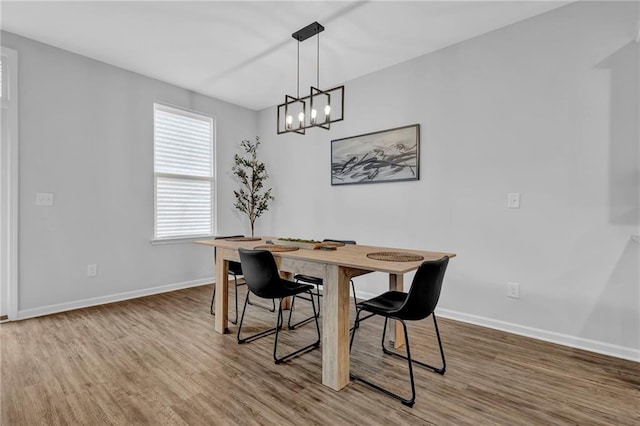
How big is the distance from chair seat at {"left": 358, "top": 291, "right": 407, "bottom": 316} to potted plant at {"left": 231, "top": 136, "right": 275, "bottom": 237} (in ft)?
9.43

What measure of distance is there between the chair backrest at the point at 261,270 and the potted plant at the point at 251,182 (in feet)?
7.75

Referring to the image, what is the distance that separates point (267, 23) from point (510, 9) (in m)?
2.06

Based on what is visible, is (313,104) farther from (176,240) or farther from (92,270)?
(92,270)

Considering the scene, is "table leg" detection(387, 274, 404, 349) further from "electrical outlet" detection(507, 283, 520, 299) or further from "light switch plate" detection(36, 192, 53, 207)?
"light switch plate" detection(36, 192, 53, 207)

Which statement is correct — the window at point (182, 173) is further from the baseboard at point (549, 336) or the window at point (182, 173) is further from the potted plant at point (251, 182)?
the baseboard at point (549, 336)

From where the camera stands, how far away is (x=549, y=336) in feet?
8.63

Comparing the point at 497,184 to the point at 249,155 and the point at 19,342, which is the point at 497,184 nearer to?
the point at 249,155

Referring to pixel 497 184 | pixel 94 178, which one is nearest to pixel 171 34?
pixel 94 178

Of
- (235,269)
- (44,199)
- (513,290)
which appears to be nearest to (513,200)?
(513,290)

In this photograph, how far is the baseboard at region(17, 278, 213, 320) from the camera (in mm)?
3136

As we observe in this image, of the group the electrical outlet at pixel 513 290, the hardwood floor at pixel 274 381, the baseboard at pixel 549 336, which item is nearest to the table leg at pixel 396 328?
the hardwood floor at pixel 274 381

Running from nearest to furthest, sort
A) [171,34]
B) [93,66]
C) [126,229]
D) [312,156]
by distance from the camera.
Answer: [171,34] < [93,66] < [126,229] < [312,156]

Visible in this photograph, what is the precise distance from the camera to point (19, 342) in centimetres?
255

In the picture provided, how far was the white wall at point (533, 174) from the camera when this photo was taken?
2.37m
